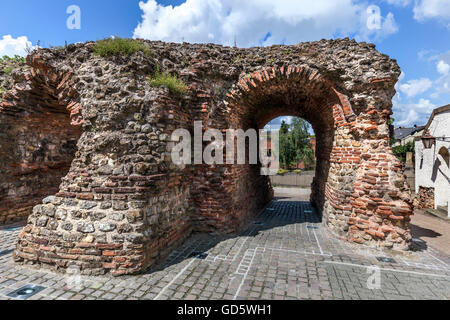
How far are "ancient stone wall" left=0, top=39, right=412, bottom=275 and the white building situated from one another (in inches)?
258

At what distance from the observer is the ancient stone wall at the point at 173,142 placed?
3.78 m

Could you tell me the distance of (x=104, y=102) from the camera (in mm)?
4258

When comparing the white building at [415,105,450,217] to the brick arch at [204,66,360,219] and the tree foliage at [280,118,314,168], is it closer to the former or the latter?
the brick arch at [204,66,360,219]

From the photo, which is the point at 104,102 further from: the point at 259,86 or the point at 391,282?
the point at 391,282

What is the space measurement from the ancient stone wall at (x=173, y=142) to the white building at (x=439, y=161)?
655cm

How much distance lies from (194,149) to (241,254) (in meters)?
2.67

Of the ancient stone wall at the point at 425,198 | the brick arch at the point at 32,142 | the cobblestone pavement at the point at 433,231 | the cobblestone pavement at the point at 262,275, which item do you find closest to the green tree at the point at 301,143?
the ancient stone wall at the point at 425,198

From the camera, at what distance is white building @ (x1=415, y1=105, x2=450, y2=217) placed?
364 inches

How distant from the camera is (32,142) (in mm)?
6645

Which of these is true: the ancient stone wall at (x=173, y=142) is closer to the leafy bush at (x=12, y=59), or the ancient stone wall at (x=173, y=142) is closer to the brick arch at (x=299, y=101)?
the brick arch at (x=299, y=101)

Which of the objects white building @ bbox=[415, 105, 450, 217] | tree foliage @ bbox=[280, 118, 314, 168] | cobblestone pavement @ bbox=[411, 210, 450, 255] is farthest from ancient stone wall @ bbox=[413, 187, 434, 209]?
tree foliage @ bbox=[280, 118, 314, 168]
